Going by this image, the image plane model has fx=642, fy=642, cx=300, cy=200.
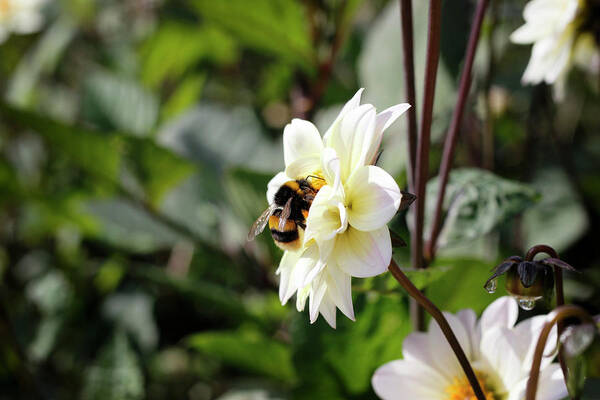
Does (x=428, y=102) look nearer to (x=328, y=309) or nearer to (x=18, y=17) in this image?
(x=328, y=309)

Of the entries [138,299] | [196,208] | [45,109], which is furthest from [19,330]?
[45,109]

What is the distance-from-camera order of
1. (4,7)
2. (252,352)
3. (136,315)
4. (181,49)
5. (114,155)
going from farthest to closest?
(4,7)
(181,49)
(136,315)
(114,155)
(252,352)

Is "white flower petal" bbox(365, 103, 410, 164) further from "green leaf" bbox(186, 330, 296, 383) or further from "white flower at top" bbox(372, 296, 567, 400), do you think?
"green leaf" bbox(186, 330, 296, 383)

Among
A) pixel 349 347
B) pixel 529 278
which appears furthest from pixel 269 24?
pixel 529 278

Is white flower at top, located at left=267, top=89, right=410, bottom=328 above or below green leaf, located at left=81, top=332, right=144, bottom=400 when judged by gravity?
above

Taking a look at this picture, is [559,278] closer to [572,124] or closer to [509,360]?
[509,360]

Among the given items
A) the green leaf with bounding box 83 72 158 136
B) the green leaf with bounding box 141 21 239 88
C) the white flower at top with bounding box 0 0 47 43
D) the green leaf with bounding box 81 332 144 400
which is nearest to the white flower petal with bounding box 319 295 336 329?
the green leaf with bounding box 81 332 144 400

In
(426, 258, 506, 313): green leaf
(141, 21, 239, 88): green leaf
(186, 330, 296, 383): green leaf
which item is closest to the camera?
(426, 258, 506, 313): green leaf
